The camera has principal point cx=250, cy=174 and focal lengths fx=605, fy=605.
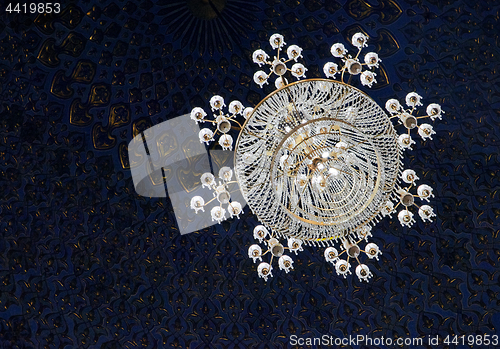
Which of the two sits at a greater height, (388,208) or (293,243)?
(388,208)

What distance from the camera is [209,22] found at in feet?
20.9

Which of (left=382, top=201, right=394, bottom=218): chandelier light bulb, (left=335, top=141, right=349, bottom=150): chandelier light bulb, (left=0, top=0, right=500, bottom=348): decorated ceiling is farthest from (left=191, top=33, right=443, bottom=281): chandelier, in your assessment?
(left=0, top=0, right=500, bottom=348): decorated ceiling

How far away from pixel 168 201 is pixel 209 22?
1.96m

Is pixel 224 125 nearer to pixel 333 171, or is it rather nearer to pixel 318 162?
pixel 318 162

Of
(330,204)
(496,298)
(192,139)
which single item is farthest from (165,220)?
(496,298)

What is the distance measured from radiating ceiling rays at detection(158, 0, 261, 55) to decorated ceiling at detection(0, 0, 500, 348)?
0.05 feet

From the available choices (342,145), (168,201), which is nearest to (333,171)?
(342,145)

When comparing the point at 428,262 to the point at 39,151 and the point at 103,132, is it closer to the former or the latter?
the point at 103,132

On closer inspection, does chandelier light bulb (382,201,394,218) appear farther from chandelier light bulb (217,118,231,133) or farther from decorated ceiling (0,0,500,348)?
decorated ceiling (0,0,500,348)

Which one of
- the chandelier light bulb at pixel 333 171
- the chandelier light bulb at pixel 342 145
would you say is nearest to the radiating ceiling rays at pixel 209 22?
the chandelier light bulb at pixel 342 145

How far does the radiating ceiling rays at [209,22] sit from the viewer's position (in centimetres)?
628

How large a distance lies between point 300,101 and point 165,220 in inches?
100.0

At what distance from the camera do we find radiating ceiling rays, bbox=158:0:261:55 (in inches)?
247

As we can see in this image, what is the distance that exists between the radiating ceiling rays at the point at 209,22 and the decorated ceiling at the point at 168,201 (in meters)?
0.01
